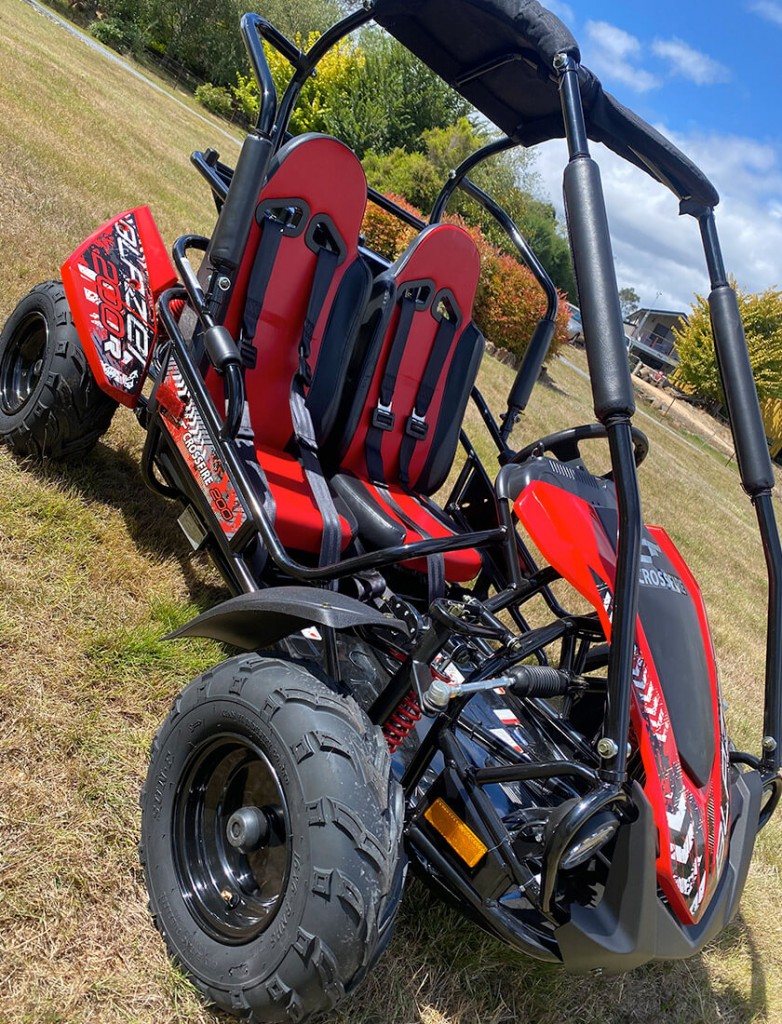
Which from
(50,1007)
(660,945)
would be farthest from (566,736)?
(50,1007)

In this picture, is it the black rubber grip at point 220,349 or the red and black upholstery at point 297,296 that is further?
the red and black upholstery at point 297,296

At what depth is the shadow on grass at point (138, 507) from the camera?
292cm

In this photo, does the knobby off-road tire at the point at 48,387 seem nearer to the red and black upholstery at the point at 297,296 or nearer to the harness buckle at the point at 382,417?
the red and black upholstery at the point at 297,296

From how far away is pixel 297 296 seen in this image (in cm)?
276

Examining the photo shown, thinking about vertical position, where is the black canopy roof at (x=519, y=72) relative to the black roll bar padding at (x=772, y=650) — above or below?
above

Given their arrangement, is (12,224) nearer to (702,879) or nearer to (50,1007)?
(50,1007)

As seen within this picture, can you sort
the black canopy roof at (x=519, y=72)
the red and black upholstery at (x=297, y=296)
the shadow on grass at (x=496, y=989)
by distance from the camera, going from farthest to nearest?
1. the red and black upholstery at (x=297, y=296)
2. the shadow on grass at (x=496, y=989)
3. the black canopy roof at (x=519, y=72)

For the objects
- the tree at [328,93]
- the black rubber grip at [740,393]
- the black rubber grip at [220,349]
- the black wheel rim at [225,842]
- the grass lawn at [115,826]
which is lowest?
the grass lawn at [115,826]

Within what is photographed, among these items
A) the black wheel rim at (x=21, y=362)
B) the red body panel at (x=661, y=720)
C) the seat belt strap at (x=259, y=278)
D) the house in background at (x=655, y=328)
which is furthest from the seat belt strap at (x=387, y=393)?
the house in background at (x=655, y=328)

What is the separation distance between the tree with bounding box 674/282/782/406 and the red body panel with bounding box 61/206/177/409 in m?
21.1

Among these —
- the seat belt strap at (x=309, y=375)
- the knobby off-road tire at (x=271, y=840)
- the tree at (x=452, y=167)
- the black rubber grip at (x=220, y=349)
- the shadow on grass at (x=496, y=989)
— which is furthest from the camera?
the tree at (x=452, y=167)

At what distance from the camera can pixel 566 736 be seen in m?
2.15

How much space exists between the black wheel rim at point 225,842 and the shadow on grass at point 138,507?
108cm

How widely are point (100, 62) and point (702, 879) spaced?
20448mm
